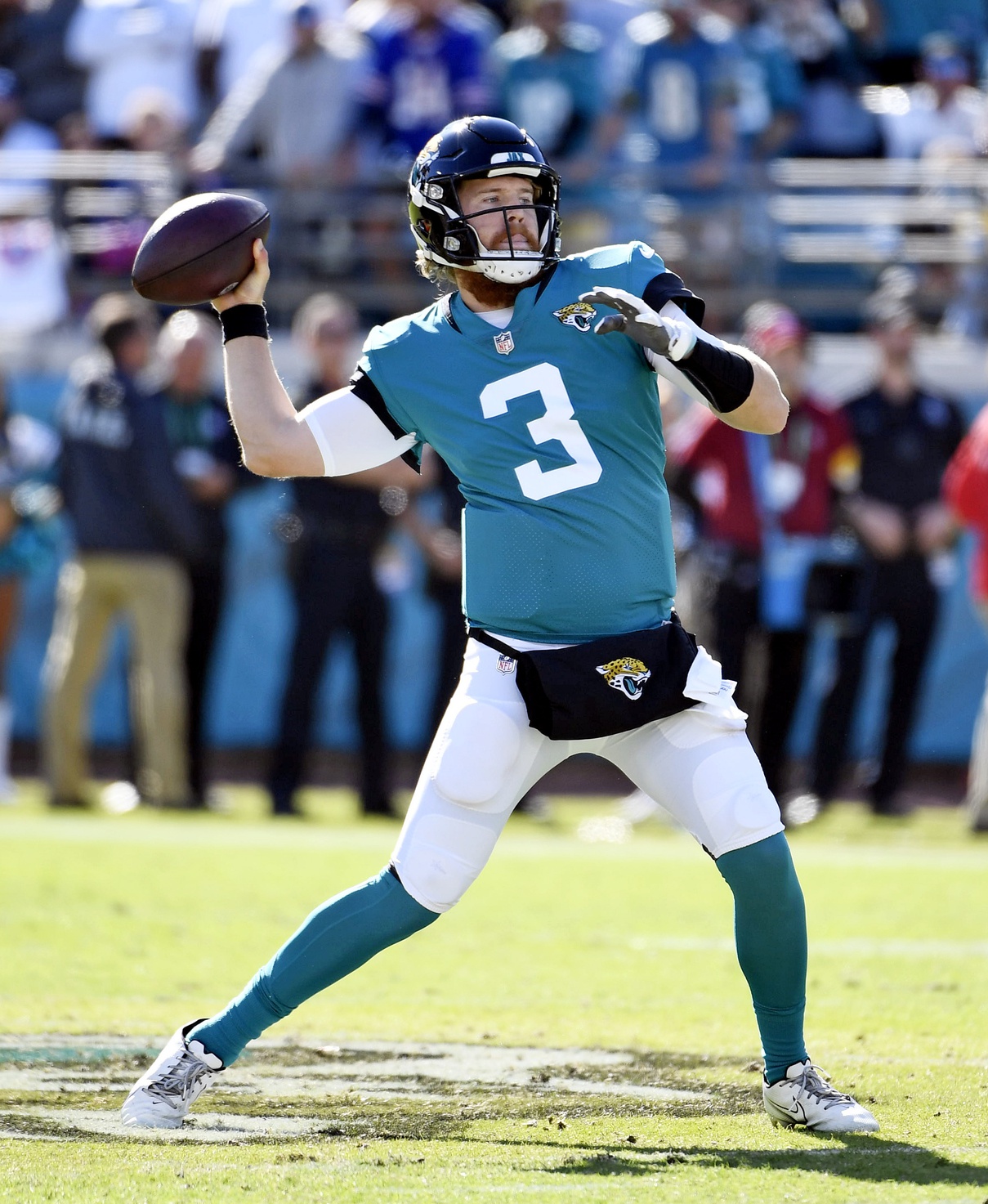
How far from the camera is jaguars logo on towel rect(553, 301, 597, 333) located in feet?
14.0

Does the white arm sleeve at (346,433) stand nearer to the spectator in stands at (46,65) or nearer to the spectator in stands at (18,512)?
the spectator in stands at (18,512)

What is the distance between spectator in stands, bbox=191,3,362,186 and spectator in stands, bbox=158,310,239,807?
2.05m

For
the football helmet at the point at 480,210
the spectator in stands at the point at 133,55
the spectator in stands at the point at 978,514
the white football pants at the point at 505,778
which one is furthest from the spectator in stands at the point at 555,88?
the white football pants at the point at 505,778

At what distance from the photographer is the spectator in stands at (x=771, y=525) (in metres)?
10.1

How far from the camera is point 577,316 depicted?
14.1 feet

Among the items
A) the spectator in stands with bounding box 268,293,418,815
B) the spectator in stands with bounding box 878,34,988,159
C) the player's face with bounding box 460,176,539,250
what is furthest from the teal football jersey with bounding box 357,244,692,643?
the spectator in stands with bounding box 878,34,988,159

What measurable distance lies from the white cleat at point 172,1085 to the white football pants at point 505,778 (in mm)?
569

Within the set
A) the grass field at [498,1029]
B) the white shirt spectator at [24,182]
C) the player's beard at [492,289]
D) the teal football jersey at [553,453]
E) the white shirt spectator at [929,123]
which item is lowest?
the grass field at [498,1029]

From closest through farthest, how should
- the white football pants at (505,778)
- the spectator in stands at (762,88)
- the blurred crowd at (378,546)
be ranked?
the white football pants at (505,778)
the blurred crowd at (378,546)
the spectator in stands at (762,88)

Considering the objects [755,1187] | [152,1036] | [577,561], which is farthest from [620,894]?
[755,1187]

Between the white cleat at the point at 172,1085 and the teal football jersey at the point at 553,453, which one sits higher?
the teal football jersey at the point at 553,453

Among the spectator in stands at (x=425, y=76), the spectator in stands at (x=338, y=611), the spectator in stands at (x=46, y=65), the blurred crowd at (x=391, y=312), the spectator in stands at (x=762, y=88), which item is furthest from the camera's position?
the spectator in stands at (x=46, y=65)

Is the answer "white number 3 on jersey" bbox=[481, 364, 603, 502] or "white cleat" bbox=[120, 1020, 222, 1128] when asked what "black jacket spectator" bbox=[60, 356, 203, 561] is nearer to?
"white number 3 on jersey" bbox=[481, 364, 603, 502]

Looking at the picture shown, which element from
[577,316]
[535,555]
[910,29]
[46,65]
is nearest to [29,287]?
[46,65]
